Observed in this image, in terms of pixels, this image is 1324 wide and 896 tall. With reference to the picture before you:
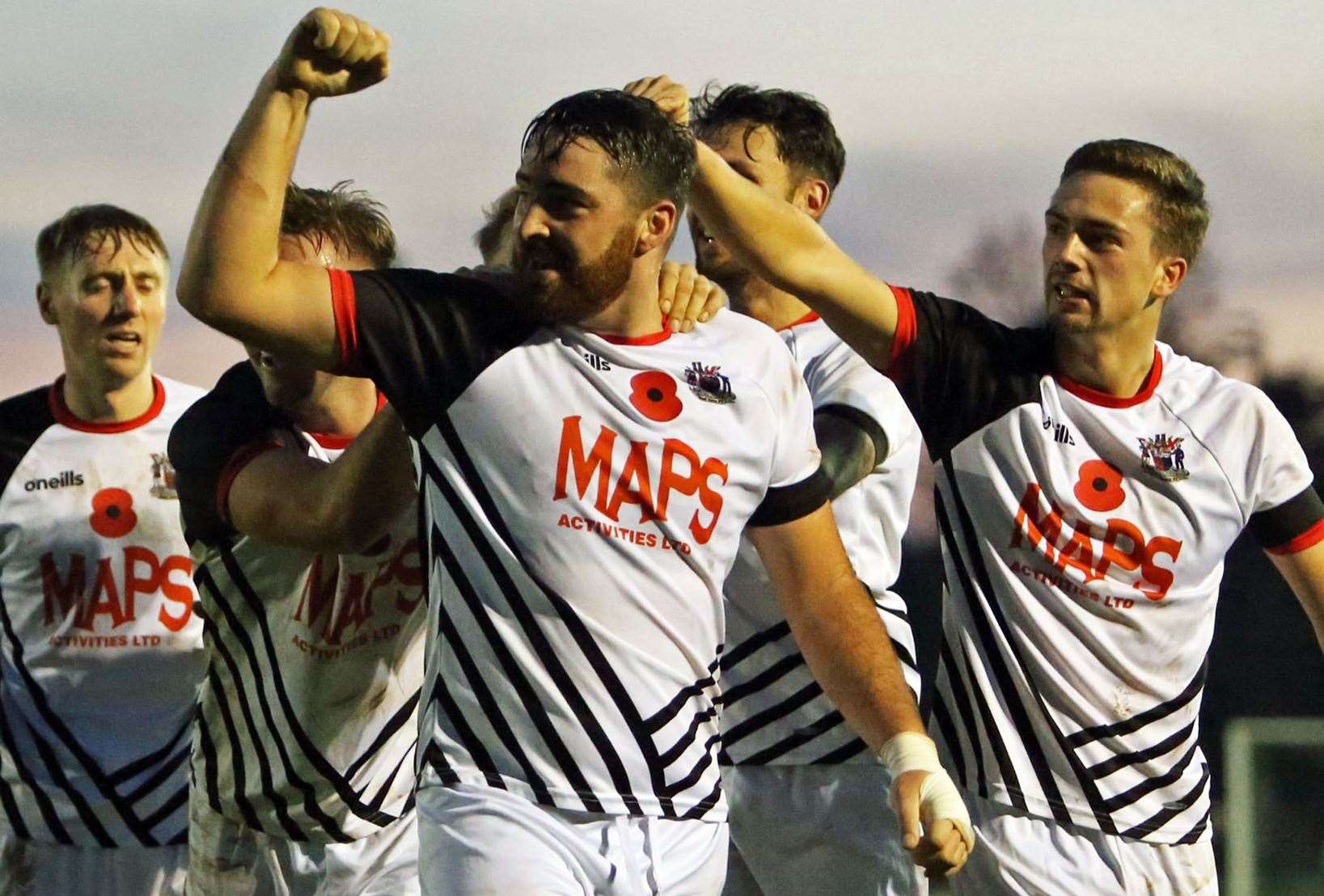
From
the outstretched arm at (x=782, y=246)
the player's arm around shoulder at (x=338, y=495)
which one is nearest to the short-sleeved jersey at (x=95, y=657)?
the player's arm around shoulder at (x=338, y=495)

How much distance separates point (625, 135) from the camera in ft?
11.3

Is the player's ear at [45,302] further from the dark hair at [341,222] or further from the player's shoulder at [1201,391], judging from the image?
the player's shoulder at [1201,391]

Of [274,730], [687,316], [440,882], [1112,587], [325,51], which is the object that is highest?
[325,51]

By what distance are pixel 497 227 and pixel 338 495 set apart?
1068mm

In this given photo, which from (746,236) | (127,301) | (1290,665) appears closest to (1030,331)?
(746,236)

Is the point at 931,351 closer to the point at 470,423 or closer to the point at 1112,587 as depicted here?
the point at 1112,587

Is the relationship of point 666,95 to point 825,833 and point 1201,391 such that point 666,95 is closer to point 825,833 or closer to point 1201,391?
point 1201,391

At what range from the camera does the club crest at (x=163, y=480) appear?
5.19 metres

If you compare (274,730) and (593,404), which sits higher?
(593,404)

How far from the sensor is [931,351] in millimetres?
4098

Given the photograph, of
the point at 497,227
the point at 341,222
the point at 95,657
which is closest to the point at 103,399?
the point at 95,657

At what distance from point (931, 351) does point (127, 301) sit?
2.27 meters

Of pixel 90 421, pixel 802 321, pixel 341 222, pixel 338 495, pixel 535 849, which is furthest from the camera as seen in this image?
pixel 90 421

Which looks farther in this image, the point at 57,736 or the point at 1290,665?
the point at 1290,665
